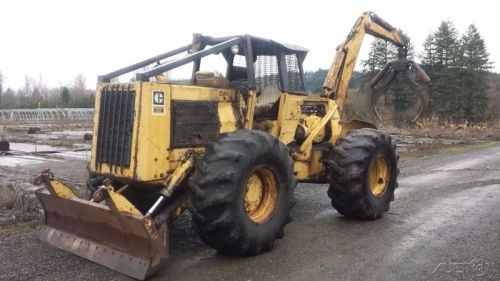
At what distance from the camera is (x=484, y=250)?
20.3 feet

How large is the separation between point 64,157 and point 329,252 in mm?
12427

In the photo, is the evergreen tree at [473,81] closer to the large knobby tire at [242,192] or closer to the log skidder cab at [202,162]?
the log skidder cab at [202,162]

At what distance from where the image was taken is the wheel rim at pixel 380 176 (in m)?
8.17

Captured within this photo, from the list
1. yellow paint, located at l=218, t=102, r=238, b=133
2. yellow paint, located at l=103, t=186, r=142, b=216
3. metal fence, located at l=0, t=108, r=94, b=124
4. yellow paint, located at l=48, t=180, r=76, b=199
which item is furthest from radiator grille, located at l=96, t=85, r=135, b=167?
metal fence, located at l=0, t=108, r=94, b=124

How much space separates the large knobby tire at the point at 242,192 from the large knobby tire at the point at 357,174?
1336 mm

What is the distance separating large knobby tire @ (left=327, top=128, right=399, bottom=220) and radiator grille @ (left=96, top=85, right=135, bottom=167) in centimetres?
307

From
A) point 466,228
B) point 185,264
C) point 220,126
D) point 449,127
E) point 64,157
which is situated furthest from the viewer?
point 449,127

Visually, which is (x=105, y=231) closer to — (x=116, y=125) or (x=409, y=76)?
(x=116, y=125)

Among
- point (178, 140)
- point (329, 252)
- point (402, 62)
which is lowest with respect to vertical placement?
point (329, 252)

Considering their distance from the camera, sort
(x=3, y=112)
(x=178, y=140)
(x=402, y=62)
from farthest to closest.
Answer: (x=3, y=112) < (x=402, y=62) < (x=178, y=140)

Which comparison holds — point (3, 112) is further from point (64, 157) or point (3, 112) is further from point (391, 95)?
point (64, 157)

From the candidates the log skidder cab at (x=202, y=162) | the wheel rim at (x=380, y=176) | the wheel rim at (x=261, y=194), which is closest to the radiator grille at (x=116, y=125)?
the log skidder cab at (x=202, y=162)

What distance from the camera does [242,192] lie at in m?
5.58

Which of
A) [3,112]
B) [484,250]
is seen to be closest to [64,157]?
[484,250]
